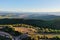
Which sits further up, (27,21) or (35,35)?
(27,21)

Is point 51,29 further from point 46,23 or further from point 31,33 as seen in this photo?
point 31,33

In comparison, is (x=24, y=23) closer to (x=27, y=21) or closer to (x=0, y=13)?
(x=27, y=21)

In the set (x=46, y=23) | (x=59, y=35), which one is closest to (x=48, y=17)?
(x=46, y=23)

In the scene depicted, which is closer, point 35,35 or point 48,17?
point 35,35

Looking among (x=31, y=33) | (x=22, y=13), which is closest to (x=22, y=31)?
(x=31, y=33)

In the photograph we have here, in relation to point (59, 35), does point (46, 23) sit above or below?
above

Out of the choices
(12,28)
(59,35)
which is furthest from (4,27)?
(59,35)

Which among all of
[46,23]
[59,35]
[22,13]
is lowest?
[59,35]

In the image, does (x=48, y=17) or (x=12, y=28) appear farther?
(x=48, y=17)

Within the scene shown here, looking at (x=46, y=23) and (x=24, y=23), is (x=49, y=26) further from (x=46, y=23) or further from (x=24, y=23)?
(x=24, y=23)
